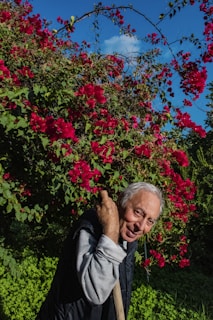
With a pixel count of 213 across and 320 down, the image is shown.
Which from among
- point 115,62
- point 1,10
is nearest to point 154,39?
point 115,62

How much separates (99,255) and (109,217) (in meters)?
0.16

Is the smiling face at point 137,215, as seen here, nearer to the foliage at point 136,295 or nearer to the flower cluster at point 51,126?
the flower cluster at point 51,126

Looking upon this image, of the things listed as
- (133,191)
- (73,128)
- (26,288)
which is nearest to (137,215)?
(133,191)

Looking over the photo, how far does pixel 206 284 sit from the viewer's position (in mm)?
5891

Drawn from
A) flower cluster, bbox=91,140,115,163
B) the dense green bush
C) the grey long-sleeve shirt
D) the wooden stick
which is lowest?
the dense green bush

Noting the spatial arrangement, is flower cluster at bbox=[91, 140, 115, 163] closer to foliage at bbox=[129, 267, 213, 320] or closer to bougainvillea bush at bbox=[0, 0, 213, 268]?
bougainvillea bush at bbox=[0, 0, 213, 268]

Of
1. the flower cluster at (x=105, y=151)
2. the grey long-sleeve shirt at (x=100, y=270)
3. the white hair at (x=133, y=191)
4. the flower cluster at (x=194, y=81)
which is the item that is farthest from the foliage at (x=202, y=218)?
the grey long-sleeve shirt at (x=100, y=270)

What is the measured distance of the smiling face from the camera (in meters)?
1.64

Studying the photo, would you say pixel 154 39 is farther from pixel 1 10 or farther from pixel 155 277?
pixel 155 277

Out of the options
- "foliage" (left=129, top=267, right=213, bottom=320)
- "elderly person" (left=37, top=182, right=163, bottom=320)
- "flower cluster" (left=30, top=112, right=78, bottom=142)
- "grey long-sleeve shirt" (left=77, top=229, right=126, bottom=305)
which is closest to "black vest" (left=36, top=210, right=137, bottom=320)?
"elderly person" (left=37, top=182, right=163, bottom=320)

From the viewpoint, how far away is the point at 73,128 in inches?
119

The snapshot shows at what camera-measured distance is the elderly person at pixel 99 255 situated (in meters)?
1.40

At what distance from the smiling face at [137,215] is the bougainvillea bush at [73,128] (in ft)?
4.43

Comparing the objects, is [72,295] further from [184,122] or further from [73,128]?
[184,122]
